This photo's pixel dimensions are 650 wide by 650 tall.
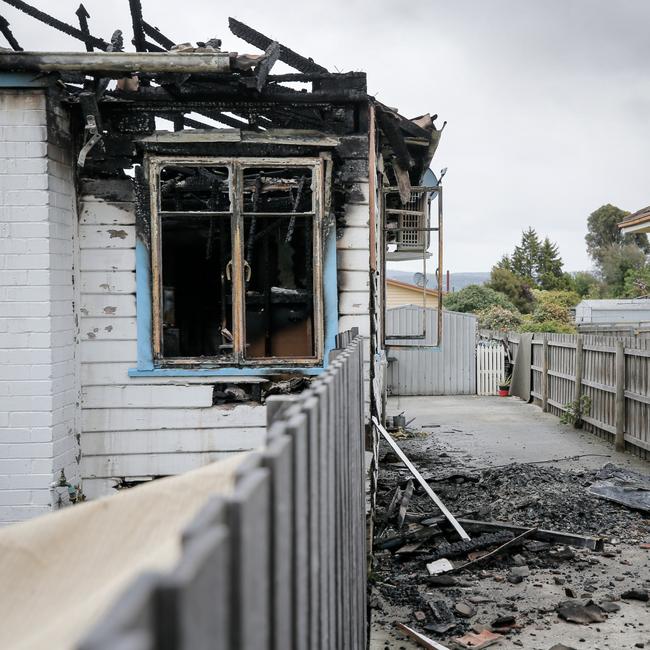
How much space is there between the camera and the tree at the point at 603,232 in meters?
75.4

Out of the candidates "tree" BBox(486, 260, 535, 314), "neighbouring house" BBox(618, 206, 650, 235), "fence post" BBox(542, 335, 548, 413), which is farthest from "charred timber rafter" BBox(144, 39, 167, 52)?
"tree" BBox(486, 260, 535, 314)

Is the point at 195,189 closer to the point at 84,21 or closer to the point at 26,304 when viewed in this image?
the point at 84,21

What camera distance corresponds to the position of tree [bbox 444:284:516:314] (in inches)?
1529

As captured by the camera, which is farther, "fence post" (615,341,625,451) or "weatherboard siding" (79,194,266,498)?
"fence post" (615,341,625,451)

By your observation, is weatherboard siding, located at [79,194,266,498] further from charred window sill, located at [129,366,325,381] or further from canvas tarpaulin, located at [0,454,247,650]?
canvas tarpaulin, located at [0,454,247,650]

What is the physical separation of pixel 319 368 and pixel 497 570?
2.17 metres

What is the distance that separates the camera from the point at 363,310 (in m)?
6.54

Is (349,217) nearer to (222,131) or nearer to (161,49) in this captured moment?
(222,131)

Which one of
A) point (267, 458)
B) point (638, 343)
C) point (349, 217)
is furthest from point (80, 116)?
point (638, 343)

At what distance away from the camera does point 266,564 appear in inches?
40.7

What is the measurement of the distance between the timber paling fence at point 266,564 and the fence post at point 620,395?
9.95 m

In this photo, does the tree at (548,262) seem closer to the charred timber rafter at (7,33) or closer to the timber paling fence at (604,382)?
the timber paling fence at (604,382)

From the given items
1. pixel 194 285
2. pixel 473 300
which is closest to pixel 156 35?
pixel 194 285

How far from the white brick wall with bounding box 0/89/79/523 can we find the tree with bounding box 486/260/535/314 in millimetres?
48345
